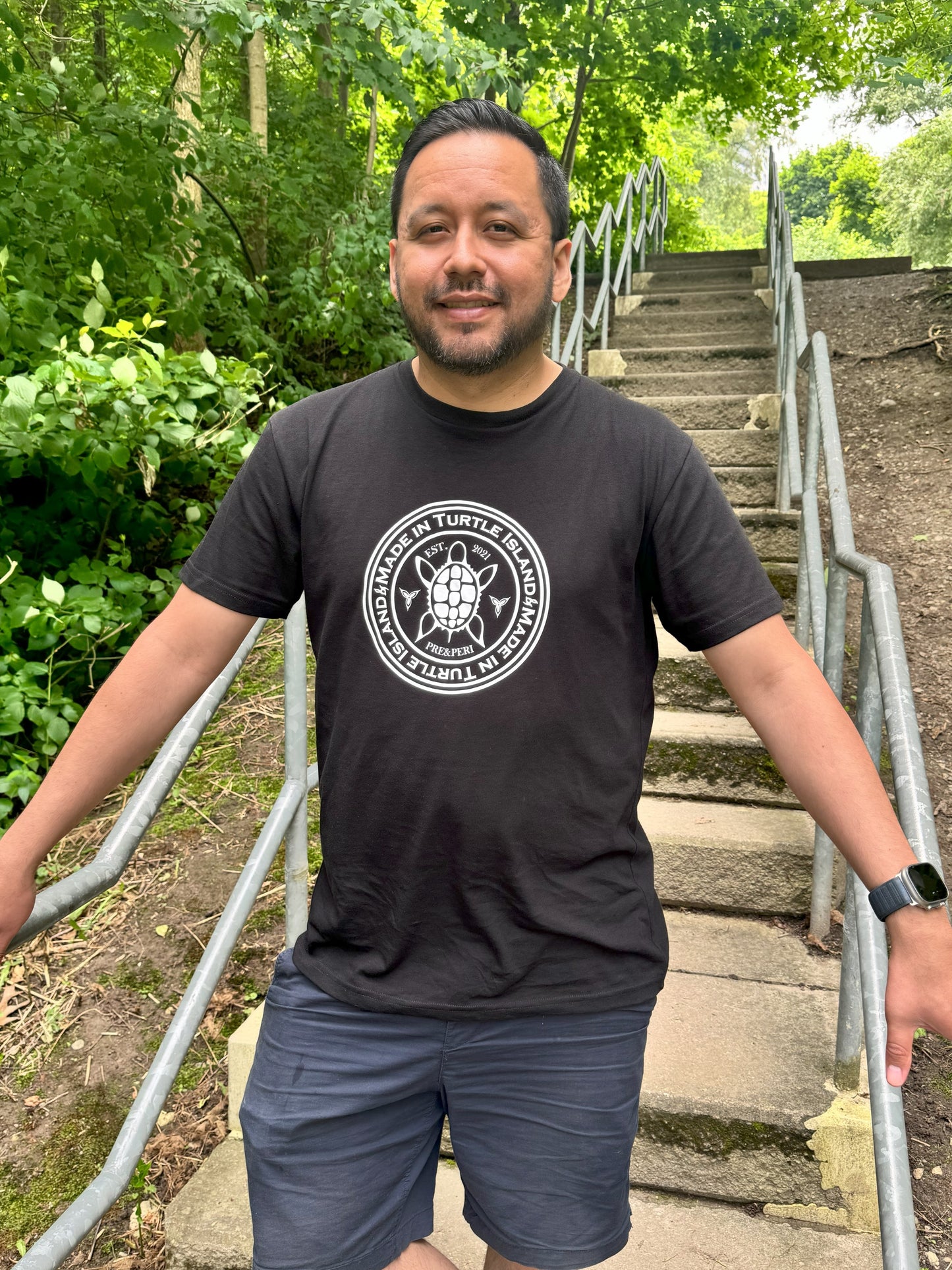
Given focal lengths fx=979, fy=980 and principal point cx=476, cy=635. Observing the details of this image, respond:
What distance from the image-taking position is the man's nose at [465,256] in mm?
1273

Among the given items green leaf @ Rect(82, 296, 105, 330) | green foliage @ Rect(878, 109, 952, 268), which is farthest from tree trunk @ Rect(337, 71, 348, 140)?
green foliage @ Rect(878, 109, 952, 268)

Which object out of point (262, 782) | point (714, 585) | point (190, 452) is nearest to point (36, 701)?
point (262, 782)

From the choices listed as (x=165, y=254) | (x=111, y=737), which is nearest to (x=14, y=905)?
(x=111, y=737)

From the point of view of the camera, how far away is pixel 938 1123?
6.95 feet

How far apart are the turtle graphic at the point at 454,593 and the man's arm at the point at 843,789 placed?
1.03 feet

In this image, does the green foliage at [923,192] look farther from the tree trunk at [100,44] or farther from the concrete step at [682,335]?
the tree trunk at [100,44]

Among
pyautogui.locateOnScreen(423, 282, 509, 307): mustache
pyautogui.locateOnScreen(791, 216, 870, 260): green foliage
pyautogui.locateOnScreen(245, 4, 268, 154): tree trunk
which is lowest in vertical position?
pyautogui.locateOnScreen(423, 282, 509, 307): mustache

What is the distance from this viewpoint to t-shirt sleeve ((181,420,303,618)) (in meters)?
1.32

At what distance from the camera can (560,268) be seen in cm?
142

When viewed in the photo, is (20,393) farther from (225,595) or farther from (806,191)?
(806,191)

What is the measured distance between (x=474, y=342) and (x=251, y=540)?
0.40m

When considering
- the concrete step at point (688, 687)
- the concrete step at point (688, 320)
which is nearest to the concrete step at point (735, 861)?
the concrete step at point (688, 687)

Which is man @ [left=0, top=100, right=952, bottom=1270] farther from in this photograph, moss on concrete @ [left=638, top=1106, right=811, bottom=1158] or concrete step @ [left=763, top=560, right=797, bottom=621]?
concrete step @ [left=763, top=560, right=797, bottom=621]

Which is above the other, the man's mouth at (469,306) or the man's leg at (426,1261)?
the man's mouth at (469,306)
